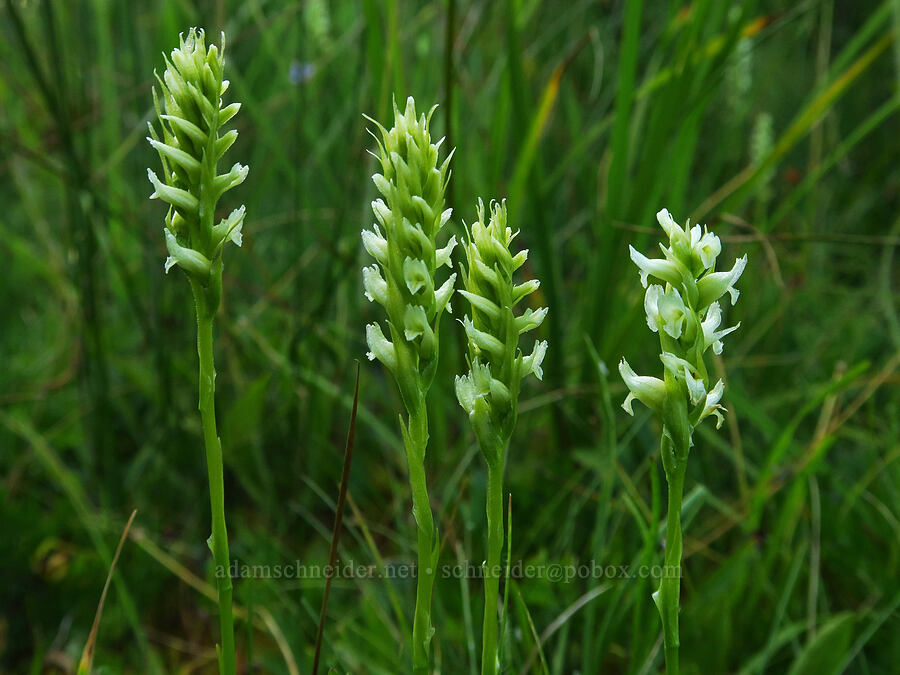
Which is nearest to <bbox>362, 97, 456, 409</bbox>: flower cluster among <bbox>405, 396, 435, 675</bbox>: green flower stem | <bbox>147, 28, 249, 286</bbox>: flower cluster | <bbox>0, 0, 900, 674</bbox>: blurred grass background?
<bbox>405, 396, 435, 675</bbox>: green flower stem

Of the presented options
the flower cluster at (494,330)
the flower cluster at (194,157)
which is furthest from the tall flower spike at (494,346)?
the flower cluster at (194,157)

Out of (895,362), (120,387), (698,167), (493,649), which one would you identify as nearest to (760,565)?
(895,362)

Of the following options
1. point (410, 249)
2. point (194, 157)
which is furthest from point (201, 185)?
point (410, 249)

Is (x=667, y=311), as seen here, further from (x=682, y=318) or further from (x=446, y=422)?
(x=446, y=422)

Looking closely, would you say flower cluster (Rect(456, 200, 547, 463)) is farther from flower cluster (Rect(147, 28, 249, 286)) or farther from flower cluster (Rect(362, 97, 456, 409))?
Result: flower cluster (Rect(147, 28, 249, 286))

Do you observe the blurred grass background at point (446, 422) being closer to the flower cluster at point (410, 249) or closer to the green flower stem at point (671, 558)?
the green flower stem at point (671, 558)

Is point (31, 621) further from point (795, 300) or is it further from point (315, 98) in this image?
point (795, 300)
